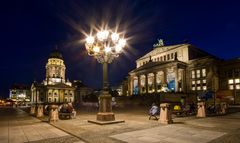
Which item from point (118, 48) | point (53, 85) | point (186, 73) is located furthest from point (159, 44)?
point (53, 85)

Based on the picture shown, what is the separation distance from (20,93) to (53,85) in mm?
52677

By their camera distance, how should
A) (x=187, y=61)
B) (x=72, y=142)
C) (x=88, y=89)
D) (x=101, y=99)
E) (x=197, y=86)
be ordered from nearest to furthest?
(x=72, y=142)
(x=101, y=99)
(x=197, y=86)
(x=187, y=61)
(x=88, y=89)

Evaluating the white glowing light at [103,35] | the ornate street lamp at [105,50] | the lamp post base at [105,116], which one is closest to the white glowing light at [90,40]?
the ornate street lamp at [105,50]

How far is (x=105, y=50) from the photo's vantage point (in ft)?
53.9

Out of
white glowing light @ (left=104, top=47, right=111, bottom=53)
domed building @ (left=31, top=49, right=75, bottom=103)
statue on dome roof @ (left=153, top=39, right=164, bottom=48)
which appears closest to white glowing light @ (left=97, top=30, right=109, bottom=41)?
white glowing light @ (left=104, top=47, right=111, bottom=53)

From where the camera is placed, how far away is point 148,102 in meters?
50.9

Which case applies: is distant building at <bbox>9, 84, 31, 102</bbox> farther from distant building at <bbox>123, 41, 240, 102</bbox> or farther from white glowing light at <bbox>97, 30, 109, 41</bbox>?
white glowing light at <bbox>97, 30, 109, 41</bbox>

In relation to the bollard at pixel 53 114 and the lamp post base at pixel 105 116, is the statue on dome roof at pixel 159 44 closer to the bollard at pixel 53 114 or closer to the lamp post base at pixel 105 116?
the bollard at pixel 53 114

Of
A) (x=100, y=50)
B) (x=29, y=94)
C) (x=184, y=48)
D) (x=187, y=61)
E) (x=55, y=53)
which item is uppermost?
(x=55, y=53)

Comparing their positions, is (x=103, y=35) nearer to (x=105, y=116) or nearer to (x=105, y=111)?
(x=105, y=111)

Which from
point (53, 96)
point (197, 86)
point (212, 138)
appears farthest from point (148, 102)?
point (53, 96)

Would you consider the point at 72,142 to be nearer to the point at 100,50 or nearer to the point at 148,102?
the point at 100,50

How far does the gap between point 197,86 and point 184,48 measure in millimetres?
14396

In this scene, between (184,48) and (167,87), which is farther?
(184,48)
